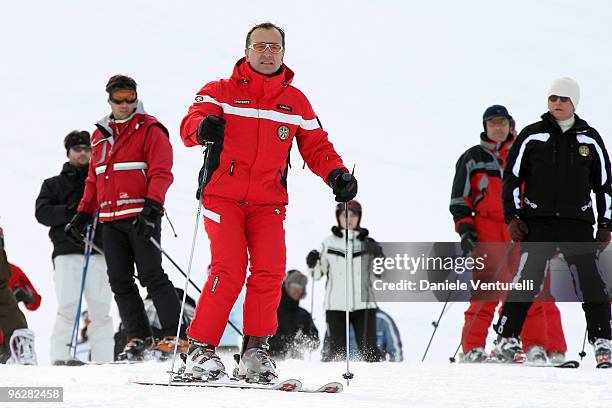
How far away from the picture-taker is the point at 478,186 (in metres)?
8.05

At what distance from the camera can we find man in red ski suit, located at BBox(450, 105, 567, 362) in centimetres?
784

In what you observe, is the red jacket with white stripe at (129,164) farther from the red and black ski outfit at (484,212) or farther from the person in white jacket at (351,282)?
the person in white jacket at (351,282)

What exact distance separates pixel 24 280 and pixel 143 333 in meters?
1.77

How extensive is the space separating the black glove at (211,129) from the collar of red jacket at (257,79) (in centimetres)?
41

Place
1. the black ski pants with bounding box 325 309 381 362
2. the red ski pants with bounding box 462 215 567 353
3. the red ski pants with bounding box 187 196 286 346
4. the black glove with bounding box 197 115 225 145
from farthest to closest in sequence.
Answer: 1. the black ski pants with bounding box 325 309 381 362
2. the red ski pants with bounding box 462 215 567 353
3. the red ski pants with bounding box 187 196 286 346
4. the black glove with bounding box 197 115 225 145

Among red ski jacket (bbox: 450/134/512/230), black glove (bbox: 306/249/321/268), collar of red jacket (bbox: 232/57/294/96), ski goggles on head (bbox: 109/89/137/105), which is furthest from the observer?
black glove (bbox: 306/249/321/268)

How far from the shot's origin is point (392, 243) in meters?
9.85

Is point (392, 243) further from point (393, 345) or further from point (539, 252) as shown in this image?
point (539, 252)

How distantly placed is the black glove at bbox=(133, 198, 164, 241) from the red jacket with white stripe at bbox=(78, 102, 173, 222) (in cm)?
5

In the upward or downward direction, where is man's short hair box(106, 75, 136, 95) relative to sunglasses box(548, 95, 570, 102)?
upward

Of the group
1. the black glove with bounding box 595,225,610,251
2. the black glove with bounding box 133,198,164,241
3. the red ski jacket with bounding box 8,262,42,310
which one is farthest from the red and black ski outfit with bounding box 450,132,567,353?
the red ski jacket with bounding box 8,262,42,310

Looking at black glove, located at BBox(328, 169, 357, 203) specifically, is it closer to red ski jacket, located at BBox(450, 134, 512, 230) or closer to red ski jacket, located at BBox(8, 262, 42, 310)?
red ski jacket, located at BBox(450, 134, 512, 230)

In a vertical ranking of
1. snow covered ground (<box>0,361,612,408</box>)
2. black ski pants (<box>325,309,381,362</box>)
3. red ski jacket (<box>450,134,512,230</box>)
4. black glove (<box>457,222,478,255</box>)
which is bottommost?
snow covered ground (<box>0,361,612,408</box>)

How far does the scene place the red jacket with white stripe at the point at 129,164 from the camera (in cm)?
707
